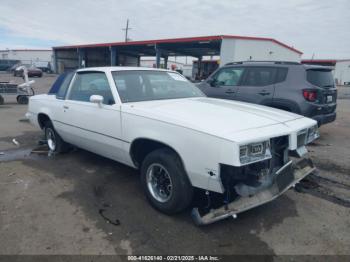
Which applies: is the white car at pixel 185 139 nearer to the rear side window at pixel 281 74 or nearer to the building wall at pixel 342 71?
the rear side window at pixel 281 74

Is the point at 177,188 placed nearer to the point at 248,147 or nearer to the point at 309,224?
the point at 248,147

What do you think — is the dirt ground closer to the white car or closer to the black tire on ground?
the white car

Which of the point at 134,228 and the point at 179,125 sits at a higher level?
the point at 179,125

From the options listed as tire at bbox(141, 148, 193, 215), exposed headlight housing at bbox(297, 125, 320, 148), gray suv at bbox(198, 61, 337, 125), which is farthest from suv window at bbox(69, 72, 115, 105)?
gray suv at bbox(198, 61, 337, 125)

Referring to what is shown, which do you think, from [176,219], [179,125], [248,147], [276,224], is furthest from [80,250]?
[276,224]

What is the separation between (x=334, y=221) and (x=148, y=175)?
7.40ft

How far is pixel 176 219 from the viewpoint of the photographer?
125 inches

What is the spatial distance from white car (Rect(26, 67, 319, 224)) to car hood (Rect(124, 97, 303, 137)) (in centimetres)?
1

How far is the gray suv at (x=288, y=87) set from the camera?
607 cm

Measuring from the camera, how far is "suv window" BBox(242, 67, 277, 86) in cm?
657

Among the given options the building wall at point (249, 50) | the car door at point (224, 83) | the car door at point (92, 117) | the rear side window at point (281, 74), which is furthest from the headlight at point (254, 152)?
the building wall at point (249, 50)

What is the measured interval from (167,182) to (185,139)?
78 cm

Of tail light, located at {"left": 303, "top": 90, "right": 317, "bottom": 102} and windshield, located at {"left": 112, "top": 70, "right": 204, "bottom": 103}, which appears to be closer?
windshield, located at {"left": 112, "top": 70, "right": 204, "bottom": 103}

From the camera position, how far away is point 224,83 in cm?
743
